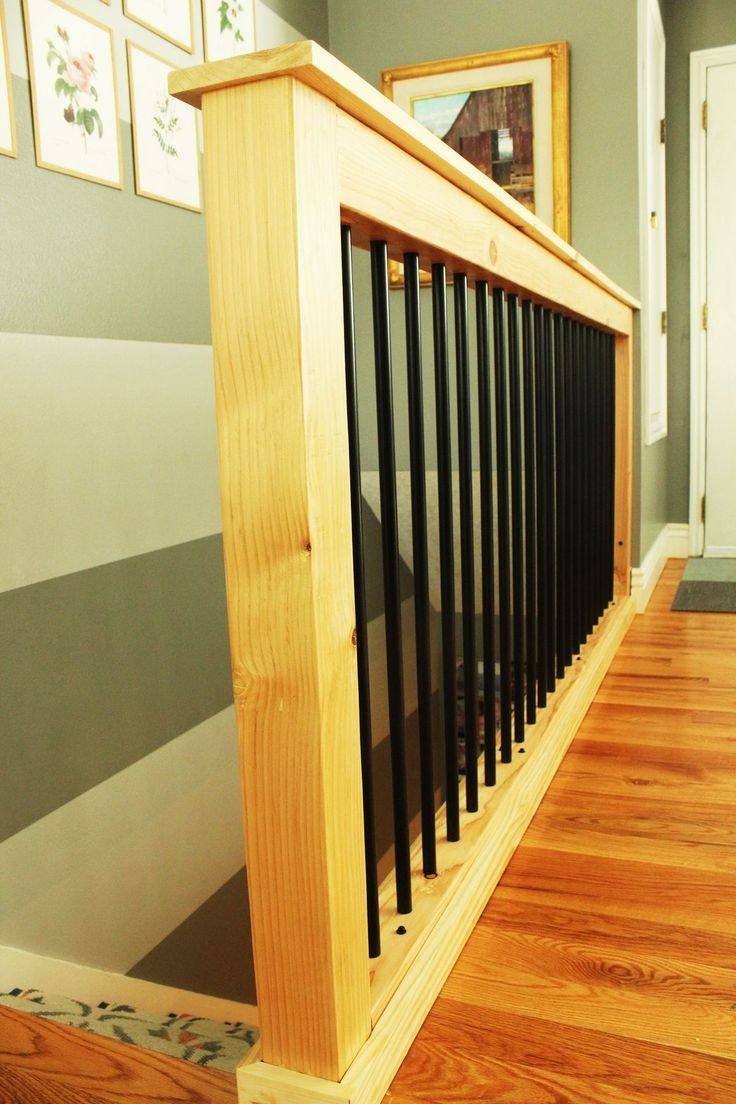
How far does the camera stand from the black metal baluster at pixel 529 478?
172 cm

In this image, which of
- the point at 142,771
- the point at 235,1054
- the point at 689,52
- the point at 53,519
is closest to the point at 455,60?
the point at 689,52

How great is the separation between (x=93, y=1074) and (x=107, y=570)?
4.11 feet

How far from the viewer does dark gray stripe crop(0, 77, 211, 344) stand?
1.93 m

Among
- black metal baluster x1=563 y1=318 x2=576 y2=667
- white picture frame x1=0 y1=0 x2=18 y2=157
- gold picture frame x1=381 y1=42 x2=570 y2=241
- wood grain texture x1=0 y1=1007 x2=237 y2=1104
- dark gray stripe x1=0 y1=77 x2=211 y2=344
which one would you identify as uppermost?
gold picture frame x1=381 y1=42 x2=570 y2=241

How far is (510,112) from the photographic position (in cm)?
313

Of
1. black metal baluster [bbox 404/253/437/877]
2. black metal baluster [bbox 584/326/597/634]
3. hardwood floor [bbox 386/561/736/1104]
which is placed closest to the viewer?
hardwood floor [bbox 386/561/736/1104]

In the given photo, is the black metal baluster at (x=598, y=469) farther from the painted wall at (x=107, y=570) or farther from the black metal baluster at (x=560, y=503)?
the painted wall at (x=107, y=570)

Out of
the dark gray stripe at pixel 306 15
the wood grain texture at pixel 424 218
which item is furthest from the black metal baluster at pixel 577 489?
the dark gray stripe at pixel 306 15

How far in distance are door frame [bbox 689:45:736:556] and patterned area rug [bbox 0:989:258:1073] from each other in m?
2.96

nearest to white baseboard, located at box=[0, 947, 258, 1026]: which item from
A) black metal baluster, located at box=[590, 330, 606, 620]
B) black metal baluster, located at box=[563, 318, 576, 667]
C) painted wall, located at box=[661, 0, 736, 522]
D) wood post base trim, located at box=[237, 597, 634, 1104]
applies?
wood post base trim, located at box=[237, 597, 634, 1104]

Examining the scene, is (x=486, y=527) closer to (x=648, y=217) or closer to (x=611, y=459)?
(x=611, y=459)

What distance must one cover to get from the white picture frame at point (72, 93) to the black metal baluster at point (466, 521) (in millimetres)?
1161

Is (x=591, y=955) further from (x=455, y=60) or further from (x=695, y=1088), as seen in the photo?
(x=455, y=60)

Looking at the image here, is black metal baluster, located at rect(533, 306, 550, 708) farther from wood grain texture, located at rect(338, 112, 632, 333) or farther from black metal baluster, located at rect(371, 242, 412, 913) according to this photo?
black metal baluster, located at rect(371, 242, 412, 913)
